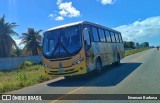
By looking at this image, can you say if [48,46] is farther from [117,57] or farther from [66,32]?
[117,57]

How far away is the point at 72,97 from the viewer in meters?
9.79

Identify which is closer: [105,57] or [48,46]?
[48,46]

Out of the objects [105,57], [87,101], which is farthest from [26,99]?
[105,57]

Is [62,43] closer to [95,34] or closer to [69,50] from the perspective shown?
[69,50]

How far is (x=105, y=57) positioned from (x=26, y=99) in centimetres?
944

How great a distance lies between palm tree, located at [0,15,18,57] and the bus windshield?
4520 centimetres

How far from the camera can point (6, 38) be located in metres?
58.8

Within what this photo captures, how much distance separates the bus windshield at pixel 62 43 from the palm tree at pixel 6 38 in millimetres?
45204

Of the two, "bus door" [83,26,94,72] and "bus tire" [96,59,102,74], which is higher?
"bus door" [83,26,94,72]

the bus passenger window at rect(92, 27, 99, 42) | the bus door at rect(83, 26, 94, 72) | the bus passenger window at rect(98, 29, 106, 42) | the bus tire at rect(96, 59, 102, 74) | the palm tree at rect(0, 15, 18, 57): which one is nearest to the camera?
the bus door at rect(83, 26, 94, 72)

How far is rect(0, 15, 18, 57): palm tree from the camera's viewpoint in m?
58.1

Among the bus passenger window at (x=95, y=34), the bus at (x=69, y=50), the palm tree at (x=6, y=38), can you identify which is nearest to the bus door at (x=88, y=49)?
the bus at (x=69, y=50)

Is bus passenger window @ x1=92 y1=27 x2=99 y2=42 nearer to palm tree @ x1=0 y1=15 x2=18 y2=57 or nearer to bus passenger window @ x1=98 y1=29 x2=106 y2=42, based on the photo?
bus passenger window @ x1=98 y1=29 x2=106 y2=42

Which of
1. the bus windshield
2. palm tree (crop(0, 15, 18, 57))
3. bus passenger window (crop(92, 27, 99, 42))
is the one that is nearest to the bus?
the bus windshield
